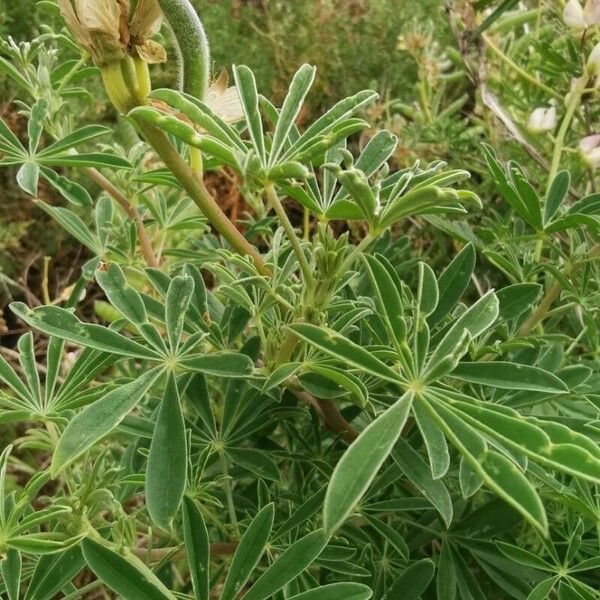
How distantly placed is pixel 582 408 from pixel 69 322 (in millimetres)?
459

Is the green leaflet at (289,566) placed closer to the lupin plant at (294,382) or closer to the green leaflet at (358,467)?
the lupin plant at (294,382)

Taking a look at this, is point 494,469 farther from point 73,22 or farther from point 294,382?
point 73,22

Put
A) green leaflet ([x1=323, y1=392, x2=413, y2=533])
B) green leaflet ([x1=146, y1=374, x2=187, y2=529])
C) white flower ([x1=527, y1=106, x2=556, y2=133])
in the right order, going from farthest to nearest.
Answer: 1. white flower ([x1=527, y1=106, x2=556, y2=133])
2. green leaflet ([x1=146, y1=374, x2=187, y2=529])
3. green leaflet ([x1=323, y1=392, x2=413, y2=533])

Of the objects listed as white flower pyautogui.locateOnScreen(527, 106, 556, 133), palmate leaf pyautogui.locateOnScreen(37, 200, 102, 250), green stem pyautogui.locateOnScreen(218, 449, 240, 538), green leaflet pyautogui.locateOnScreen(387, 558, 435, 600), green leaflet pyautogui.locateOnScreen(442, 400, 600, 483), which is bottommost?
green leaflet pyautogui.locateOnScreen(387, 558, 435, 600)

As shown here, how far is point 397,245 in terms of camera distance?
857 millimetres

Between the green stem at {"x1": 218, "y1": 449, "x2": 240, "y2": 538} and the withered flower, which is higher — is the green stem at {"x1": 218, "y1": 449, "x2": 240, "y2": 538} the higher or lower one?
Answer: the lower one

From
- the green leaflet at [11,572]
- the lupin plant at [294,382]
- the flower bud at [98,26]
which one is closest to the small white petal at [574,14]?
the lupin plant at [294,382]

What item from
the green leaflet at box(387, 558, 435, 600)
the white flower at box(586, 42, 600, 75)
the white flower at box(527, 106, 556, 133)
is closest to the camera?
the green leaflet at box(387, 558, 435, 600)

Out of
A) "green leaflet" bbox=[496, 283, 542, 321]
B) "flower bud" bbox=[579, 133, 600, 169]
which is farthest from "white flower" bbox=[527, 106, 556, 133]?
"green leaflet" bbox=[496, 283, 542, 321]

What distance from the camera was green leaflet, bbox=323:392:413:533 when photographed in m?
0.34

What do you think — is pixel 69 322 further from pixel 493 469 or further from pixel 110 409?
pixel 493 469

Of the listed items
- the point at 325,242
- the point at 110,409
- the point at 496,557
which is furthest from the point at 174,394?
the point at 496,557

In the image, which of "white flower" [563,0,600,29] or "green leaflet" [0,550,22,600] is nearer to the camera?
"green leaflet" [0,550,22,600]

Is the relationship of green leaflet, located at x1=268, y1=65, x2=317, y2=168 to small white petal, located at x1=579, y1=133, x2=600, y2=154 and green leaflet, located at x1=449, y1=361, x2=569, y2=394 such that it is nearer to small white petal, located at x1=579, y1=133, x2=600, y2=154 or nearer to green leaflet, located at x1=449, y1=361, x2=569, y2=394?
green leaflet, located at x1=449, y1=361, x2=569, y2=394
